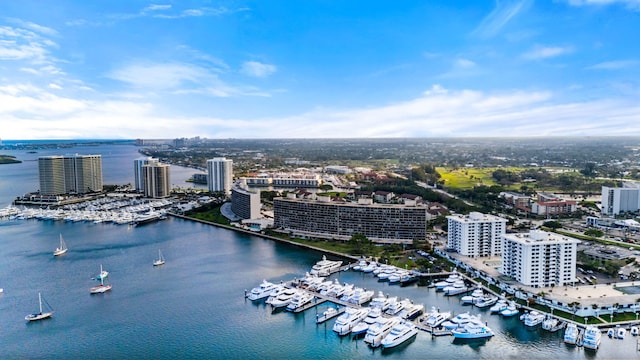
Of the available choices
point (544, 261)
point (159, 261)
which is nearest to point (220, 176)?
point (159, 261)

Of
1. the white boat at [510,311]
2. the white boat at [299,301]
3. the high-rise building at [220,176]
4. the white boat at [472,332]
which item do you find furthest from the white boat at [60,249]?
the high-rise building at [220,176]

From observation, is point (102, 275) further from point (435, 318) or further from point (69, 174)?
point (69, 174)

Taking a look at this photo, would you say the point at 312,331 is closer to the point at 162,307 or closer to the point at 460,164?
the point at 162,307

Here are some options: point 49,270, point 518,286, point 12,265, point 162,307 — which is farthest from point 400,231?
point 12,265

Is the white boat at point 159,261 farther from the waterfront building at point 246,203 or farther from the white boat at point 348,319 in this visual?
the white boat at point 348,319

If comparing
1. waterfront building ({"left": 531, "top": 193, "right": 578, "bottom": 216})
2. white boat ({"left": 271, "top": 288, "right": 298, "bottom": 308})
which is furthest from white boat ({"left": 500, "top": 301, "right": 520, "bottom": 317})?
waterfront building ({"left": 531, "top": 193, "right": 578, "bottom": 216})

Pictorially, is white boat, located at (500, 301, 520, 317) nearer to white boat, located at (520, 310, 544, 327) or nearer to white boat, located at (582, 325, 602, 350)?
white boat, located at (520, 310, 544, 327)
